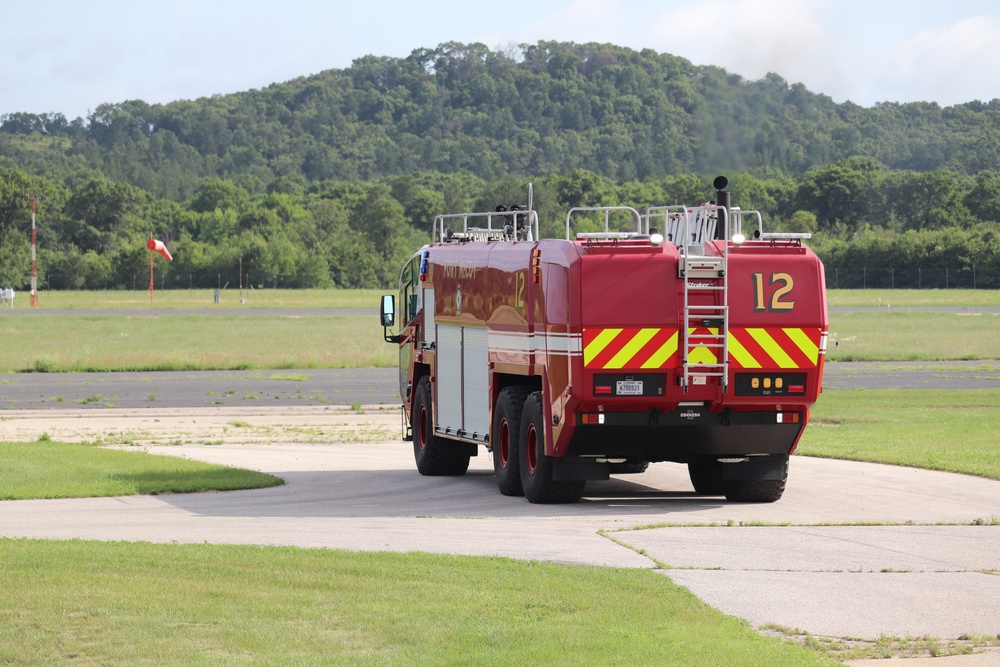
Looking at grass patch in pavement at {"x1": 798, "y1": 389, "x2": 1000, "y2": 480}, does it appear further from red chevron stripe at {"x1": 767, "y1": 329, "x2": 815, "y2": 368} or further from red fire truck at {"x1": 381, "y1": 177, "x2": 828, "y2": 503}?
red fire truck at {"x1": 381, "y1": 177, "x2": 828, "y2": 503}

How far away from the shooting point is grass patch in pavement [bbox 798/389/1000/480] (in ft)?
74.1

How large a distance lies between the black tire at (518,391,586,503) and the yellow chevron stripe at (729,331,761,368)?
2346mm

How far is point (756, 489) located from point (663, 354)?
261 cm

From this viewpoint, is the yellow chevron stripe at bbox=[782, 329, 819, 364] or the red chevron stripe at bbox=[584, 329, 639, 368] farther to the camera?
the yellow chevron stripe at bbox=[782, 329, 819, 364]

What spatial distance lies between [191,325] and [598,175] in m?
37.6

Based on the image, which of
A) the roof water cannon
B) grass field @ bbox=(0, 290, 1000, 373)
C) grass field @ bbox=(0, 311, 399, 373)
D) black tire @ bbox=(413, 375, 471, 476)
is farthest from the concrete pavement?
grass field @ bbox=(0, 290, 1000, 373)

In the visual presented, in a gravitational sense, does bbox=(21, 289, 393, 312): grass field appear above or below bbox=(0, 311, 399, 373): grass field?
above

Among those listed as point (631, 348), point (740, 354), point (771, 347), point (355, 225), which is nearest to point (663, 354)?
point (631, 348)

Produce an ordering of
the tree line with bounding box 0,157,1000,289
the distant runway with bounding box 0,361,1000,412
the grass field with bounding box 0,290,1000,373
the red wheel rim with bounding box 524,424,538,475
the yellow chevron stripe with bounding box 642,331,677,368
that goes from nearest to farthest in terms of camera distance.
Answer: the yellow chevron stripe with bounding box 642,331,677,368, the red wheel rim with bounding box 524,424,538,475, the distant runway with bounding box 0,361,1000,412, the grass field with bounding box 0,290,1000,373, the tree line with bounding box 0,157,1000,289

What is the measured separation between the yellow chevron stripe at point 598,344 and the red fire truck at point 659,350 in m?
0.02

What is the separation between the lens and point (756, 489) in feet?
60.1

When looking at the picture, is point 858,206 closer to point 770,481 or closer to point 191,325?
point 191,325

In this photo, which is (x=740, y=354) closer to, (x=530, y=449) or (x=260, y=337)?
(x=530, y=449)

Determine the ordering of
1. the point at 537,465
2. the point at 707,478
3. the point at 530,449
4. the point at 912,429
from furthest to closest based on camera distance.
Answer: the point at 912,429 < the point at 707,478 < the point at 530,449 < the point at 537,465
